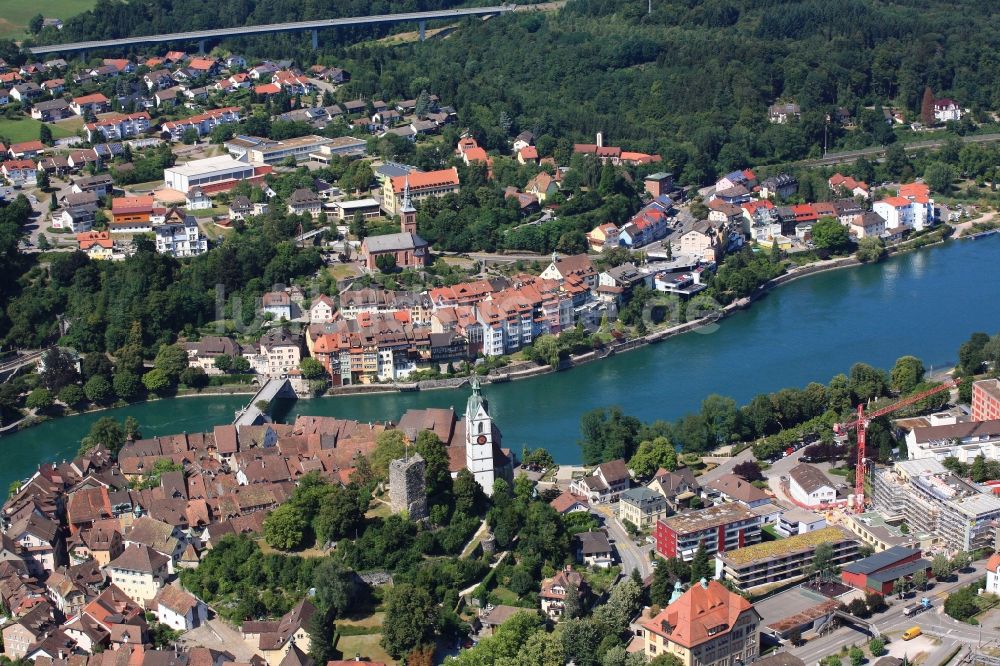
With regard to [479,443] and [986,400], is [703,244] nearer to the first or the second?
[986,400]

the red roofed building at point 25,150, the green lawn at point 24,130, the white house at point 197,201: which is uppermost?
the green lawn at point 24,130

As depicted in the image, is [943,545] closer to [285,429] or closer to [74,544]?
[285,429]

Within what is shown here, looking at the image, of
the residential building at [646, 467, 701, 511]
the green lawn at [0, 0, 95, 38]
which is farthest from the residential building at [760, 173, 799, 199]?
the green lawn at [0, 0, 95, 38]

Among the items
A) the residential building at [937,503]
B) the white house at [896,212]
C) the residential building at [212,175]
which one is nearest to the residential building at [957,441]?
the residential building at [937,503]

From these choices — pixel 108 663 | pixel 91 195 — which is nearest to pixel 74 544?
pixel 108 663

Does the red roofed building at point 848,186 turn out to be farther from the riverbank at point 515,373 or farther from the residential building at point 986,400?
the residential building at point 986,400

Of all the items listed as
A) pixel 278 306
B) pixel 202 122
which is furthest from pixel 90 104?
pixel 278 306
